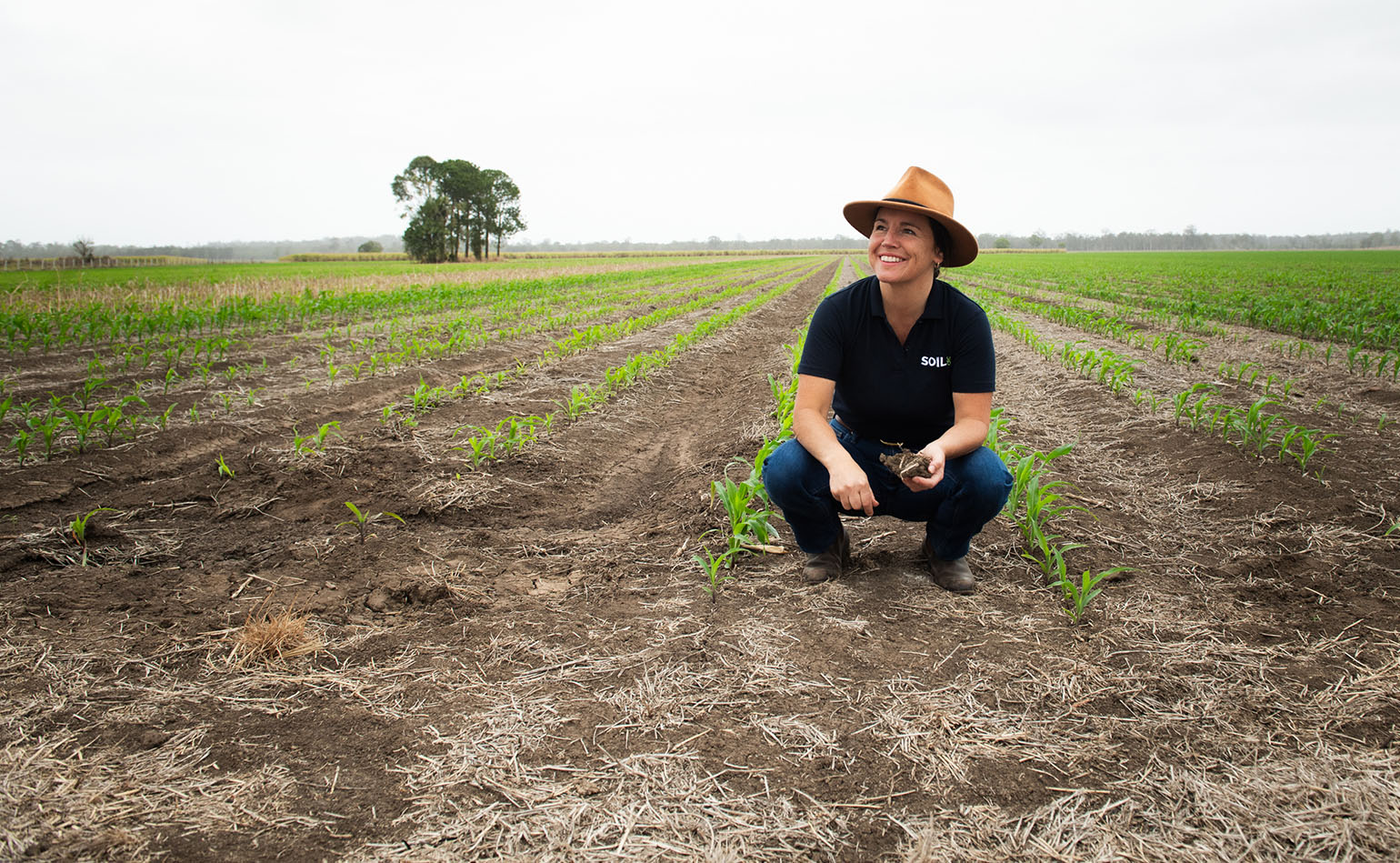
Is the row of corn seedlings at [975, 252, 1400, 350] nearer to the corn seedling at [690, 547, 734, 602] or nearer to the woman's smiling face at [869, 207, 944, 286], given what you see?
the woman's smiling face at [869, 207, 944, 286]

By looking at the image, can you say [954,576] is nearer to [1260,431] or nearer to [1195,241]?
[1260,431]

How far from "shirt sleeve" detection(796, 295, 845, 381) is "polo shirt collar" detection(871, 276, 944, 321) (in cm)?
16

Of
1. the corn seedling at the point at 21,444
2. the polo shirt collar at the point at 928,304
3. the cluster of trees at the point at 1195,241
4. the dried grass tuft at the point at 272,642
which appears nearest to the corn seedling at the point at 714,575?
the polo shirt collar at the point at 928,304

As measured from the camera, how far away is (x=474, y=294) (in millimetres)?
18078

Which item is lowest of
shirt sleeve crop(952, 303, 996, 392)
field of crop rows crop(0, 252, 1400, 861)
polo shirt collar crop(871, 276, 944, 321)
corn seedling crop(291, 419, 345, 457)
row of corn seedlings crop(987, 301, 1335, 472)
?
field of crop rows crop(0, 252, 1400, 861)

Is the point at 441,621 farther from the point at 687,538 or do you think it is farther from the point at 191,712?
the point at 687,538

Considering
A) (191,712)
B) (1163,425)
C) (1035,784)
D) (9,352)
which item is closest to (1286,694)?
(1035,784)

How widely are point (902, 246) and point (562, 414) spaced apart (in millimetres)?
4079

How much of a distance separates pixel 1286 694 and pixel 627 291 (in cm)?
1933

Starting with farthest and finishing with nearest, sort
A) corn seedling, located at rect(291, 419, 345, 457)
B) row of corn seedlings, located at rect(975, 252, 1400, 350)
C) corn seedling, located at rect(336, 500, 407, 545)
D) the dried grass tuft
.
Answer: row of corn seedlings, located at rect(975, 252, 1400, 350), corn seedling, located at rect(291, 419, 345, 457), corn seedling, located at rect(336, 500, 407, 545), the dried grass tuft

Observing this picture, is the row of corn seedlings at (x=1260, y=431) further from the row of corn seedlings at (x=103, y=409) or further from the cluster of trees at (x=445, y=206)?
the cluster of trees at (x=445, y=206)

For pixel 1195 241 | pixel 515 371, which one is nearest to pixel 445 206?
pixel 515 371

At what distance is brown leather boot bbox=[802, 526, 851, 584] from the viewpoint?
3.04m

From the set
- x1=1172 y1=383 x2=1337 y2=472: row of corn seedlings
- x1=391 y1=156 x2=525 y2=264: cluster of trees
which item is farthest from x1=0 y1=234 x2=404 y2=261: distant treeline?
x1=1172 y1=383 x2=1337 y2=472: row of corn seedlings
